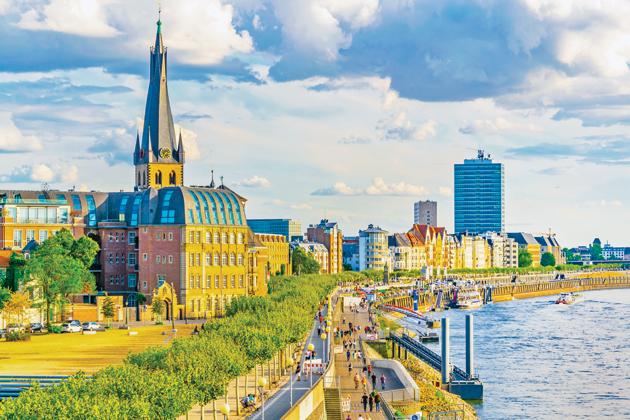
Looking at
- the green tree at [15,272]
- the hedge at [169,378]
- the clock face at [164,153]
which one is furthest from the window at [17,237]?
the hedge at [169,378]

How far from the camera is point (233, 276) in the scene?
497ft

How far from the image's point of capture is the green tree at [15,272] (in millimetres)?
128375

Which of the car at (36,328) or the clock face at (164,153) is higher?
the clock face at (164,153)

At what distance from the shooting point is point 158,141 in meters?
167

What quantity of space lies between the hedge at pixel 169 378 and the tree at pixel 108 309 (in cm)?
4692

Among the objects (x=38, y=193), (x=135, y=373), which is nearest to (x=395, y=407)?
(x=135, y=373)

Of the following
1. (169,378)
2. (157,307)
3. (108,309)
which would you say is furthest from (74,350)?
(169,378)

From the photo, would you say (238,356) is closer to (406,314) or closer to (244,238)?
(244,238)

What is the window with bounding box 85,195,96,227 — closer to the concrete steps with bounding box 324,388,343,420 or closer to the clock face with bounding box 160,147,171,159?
the clock face with bounding box 160,147,171,159

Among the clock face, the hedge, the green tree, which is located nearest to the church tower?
the clock face

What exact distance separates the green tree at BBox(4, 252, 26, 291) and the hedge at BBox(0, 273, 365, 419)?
160 ft

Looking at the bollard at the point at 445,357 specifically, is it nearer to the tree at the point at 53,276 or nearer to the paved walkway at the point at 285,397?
the paved walkway at the point at 285,397

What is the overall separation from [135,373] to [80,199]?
111440mm

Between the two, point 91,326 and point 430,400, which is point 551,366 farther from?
point 91,326
